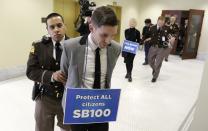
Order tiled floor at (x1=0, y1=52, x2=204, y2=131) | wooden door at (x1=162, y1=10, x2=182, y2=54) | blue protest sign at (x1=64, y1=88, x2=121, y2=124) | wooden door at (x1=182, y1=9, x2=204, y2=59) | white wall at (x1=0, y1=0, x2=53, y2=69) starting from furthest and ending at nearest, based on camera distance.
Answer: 1. wooden door at (x1=162, y1=10, x2=182, y2=54)
2. wooden door at (x1=182, y1=9, x2=204, y2=59)
3. white wall at (x1=0, y1=0, x2=53, y2=69)
4. tiled floor at (x1=0, y1=52, x2=204, y2=131)
5. blue protest sign at (x1=64, y1=88, x2=121, y2=124)

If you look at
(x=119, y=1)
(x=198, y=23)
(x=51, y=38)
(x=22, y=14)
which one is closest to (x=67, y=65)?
(x=51, y=38)

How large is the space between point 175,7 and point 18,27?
6694 millimetres

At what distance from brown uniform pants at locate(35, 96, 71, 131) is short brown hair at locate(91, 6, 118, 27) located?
752mm

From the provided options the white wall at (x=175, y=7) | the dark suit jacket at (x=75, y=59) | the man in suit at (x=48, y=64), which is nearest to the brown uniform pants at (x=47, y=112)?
the man in suit at (x=48, y=64)

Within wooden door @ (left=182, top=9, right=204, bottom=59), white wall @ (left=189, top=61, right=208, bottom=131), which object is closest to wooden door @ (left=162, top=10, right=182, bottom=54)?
wooden door @ (left=182, top=9, right=204, bottom=59)

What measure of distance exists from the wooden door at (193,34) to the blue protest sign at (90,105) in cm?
756

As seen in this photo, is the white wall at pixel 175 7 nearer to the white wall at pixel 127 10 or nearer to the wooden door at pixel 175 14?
the wooden door at pixel 175 14

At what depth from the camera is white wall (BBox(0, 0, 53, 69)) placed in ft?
14.1

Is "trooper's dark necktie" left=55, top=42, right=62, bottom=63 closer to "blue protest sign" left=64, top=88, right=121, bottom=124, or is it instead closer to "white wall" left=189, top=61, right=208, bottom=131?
"blue protest sign" left=64, top=88, right=121, bottom=124

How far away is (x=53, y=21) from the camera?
1499mm

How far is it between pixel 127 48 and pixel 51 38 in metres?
2.81

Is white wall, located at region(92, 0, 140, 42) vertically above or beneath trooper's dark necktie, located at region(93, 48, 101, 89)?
above

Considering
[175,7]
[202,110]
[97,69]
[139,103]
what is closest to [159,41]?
[139,103]

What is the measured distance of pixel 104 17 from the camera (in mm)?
1033
